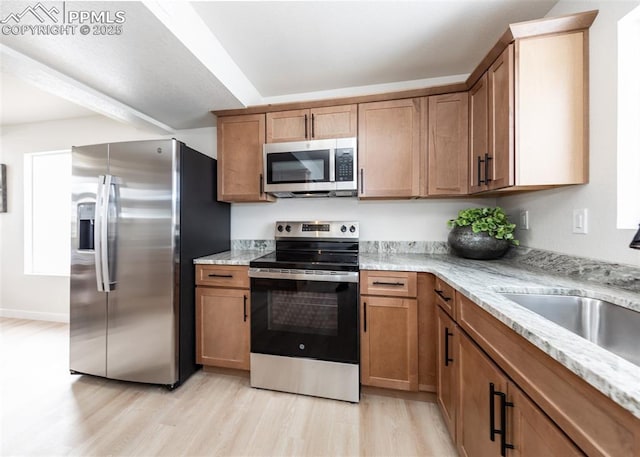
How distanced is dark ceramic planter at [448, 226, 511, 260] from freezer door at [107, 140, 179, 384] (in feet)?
6.79

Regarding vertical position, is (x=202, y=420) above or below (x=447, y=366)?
below

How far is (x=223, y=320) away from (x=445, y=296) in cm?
160

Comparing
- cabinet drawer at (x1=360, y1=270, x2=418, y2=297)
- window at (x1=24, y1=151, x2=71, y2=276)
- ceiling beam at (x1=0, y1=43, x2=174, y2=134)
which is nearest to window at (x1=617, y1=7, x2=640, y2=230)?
cabinet drawer at (x1=360, y1=270, x2=418, y2=297)

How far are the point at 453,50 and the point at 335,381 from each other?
2.51 meters

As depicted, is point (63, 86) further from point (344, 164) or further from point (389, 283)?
point (389, 283)

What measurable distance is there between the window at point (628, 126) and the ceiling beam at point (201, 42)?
Result: 2.08 metres

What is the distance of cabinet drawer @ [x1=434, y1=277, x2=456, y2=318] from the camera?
132cm

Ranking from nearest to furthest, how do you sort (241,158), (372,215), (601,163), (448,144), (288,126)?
(601,163)
(448,144)
(288,126)
(241,158)
(372,215)

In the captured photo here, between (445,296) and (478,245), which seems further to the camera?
(478,245)

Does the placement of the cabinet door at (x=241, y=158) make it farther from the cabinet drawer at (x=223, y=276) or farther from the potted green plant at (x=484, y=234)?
the potted green plant at (x=484, y=234)

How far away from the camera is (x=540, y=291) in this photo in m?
1.07

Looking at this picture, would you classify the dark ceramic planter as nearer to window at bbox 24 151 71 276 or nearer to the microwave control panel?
the microwave control panel

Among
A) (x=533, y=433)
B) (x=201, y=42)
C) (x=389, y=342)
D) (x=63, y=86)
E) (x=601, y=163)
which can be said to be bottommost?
(x=389, y=342)

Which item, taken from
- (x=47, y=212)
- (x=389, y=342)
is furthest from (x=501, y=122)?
(x=47, y=212)
